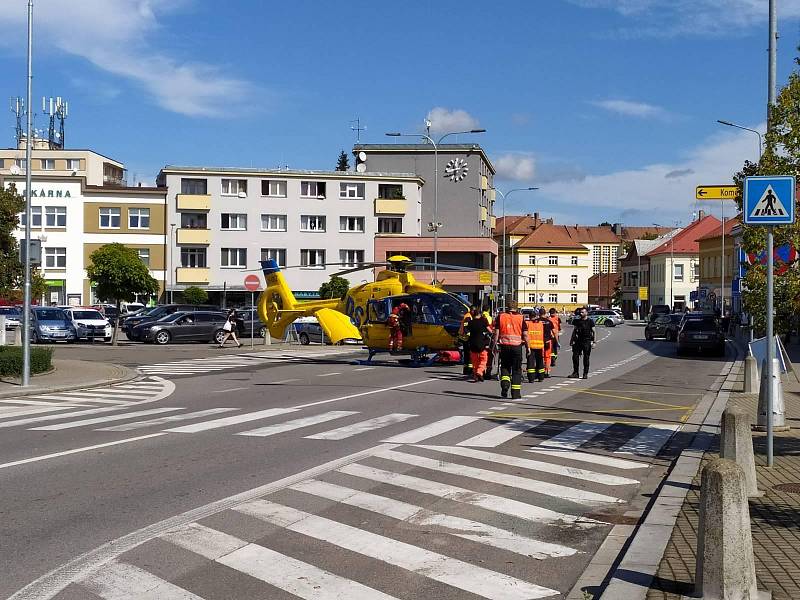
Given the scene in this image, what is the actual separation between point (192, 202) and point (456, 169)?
24.3 m

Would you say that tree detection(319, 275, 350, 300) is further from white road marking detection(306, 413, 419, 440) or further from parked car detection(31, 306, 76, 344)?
white road marking detection(306, 413, 419, 440)

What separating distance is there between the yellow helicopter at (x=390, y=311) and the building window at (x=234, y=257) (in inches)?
1480

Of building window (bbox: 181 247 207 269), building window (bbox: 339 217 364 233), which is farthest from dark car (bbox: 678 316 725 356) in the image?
building window (bbox: 181 247 207 269)

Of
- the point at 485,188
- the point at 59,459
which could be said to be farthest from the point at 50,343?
the point at 485,188

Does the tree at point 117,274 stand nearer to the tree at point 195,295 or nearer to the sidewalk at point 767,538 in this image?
the tree at point 195,295

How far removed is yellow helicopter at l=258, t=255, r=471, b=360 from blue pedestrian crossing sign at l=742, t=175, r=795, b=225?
16.4 m

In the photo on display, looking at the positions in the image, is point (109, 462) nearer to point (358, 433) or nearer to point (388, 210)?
point (358, 433)

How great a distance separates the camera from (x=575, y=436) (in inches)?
519

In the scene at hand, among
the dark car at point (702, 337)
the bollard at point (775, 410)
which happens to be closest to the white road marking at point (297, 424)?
the bollard at point (775, 410)

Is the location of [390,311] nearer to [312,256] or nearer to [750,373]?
[750,373]

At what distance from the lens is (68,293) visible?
6631 centimetres

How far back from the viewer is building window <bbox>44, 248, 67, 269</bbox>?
65.6m

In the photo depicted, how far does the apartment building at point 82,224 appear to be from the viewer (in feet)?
215

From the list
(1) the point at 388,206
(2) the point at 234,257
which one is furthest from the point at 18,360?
(1) the point at 388,206
